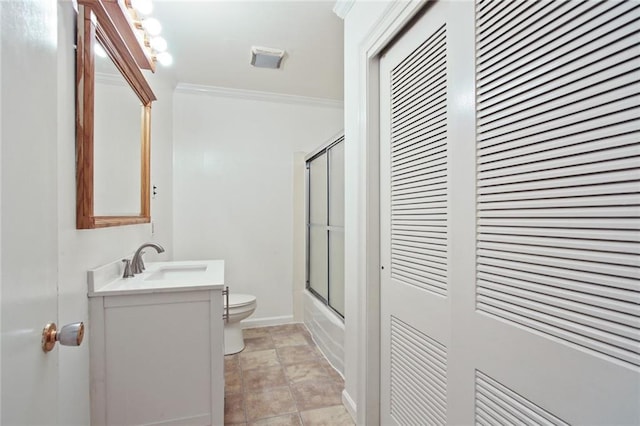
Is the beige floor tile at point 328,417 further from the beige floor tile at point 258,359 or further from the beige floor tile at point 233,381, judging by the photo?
the beige floor tile at point 258,359

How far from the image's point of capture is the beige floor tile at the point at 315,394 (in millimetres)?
1935

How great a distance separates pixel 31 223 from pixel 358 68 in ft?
5.01

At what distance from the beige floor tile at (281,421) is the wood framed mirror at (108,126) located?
131 cm

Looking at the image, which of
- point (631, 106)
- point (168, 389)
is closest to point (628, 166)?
point (631, 106)

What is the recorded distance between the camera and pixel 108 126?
163 centimetres

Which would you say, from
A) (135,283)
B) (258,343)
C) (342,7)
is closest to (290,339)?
(258,343)

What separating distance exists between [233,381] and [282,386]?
1.13ft

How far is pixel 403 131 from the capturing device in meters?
1.42

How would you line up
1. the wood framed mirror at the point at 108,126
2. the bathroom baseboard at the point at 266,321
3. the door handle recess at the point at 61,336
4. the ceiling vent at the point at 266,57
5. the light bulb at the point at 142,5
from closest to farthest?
the door handle recess at the point at 61,336
the wood framed mirror at the point at 108,126
the light bulb at the point at 142,5
the ceiling vent at the point at 266,57
the bathroom baseboard at the point at 266,321

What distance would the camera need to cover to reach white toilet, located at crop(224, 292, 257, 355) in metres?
2.57

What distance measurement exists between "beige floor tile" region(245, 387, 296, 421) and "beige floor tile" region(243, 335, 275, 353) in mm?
678

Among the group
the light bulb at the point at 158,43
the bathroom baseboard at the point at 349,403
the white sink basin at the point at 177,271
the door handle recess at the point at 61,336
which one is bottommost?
the bathroom baseboard at the point at 349,403

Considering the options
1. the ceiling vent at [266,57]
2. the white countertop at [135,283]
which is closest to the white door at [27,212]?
the white countertop at [135,283]

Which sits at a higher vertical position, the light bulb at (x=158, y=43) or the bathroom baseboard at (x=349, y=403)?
the light bulb at (x=158, y=43)
